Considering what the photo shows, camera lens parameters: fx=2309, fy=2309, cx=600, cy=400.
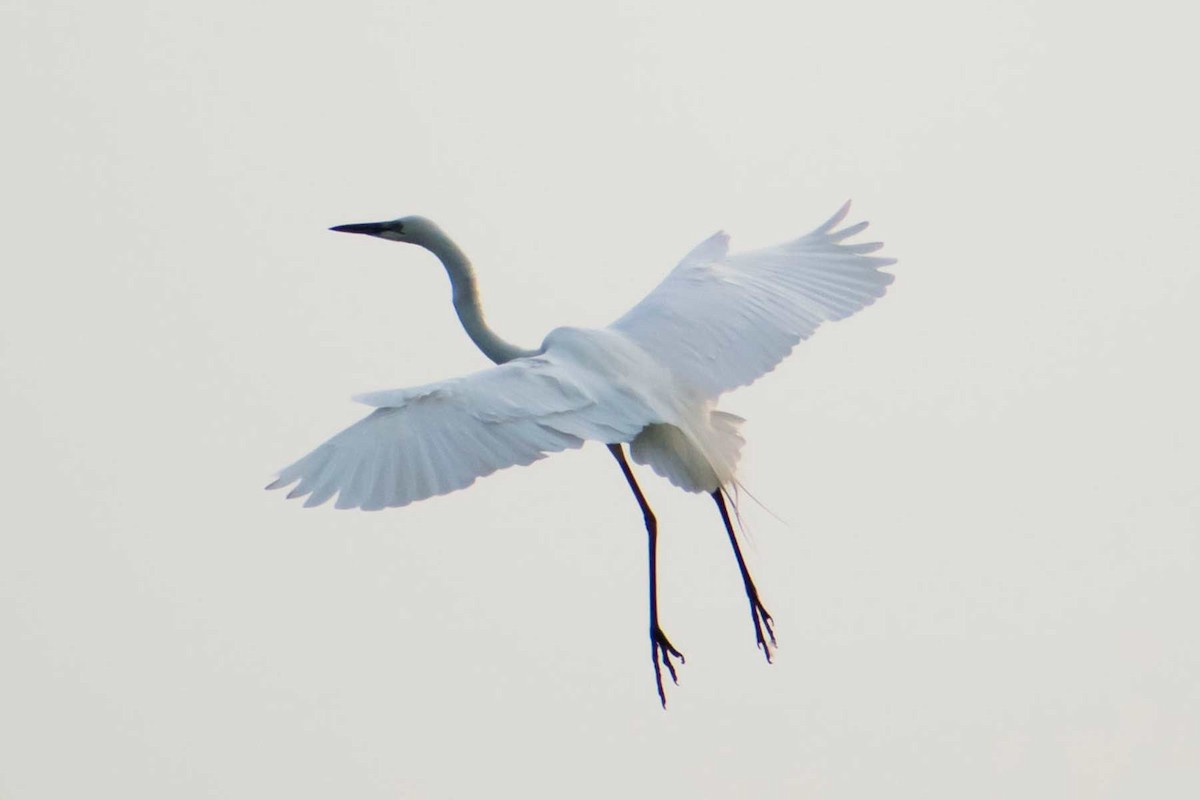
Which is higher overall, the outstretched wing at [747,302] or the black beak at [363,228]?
the black beak at [363,228]

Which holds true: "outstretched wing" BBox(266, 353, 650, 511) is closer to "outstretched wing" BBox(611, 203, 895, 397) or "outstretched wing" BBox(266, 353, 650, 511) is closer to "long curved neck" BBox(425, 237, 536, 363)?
"outstretched wing" BBox(611, 203, 895, 397)

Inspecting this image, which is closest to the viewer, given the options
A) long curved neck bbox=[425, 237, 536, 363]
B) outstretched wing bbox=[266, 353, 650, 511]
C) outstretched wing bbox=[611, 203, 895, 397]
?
outstretched wing bbox=[266, 353, 650, 511]

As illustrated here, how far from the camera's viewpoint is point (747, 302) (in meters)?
8.87

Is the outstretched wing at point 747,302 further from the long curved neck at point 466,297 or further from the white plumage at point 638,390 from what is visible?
the long curved neck at point 466,297

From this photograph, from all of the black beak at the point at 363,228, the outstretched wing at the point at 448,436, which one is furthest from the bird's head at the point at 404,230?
the outstretched wing at the point at 448,436

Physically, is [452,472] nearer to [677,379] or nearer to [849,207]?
[677,379]

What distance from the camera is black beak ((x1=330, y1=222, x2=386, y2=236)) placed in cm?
944

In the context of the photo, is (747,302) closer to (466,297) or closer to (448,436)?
(466,297)

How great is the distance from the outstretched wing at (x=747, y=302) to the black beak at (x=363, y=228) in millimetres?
1208

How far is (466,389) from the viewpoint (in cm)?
753

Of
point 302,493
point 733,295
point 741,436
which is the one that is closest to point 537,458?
point 302,493

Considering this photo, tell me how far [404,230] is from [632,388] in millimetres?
1781

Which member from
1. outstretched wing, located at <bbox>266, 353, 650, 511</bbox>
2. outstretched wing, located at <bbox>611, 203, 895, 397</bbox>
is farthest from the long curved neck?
outstretched wing, located at <bbox>266, 353, 650, 511</bbox>

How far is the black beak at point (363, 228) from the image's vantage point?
9.44m
